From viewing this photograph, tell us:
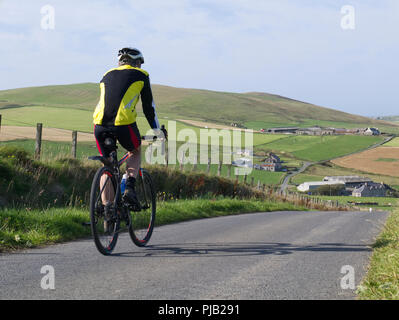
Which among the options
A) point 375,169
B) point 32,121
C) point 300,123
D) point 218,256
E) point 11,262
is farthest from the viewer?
point 300,123

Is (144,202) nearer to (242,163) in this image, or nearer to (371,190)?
(242,163)

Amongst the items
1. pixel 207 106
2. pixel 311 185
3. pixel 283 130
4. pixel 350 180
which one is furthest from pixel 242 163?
pixel 207 106

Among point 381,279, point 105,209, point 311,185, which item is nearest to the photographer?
point 381,279

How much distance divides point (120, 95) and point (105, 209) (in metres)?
1.47

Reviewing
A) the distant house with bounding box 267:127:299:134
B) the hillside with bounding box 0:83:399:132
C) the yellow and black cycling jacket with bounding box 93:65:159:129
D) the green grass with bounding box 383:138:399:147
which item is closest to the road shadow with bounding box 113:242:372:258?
the yellow and black cycling jacket with bounding box 93:65:159:129

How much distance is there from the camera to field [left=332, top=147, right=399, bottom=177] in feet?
296

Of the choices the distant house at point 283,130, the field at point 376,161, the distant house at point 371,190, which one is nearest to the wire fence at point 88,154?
the distant house at point 371,190

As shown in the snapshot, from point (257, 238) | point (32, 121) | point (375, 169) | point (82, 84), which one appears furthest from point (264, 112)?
point (257, 238)

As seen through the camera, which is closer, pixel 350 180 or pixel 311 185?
pixel 311 185

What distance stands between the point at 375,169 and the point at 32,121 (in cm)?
6217

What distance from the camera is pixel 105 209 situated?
6.03 m

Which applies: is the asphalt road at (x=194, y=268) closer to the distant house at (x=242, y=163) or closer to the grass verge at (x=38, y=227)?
the grass verge at (x=38, y=227)

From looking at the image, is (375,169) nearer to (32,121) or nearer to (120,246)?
(32,121)

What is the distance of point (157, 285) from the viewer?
464 centimetres
